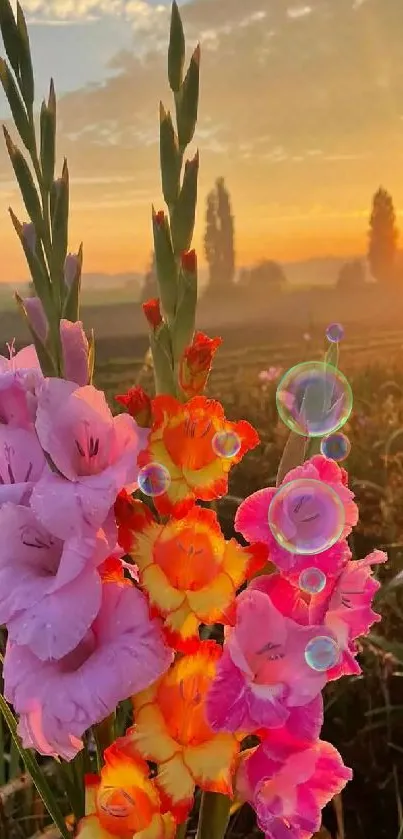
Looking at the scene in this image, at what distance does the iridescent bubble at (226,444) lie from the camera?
49 centimetres

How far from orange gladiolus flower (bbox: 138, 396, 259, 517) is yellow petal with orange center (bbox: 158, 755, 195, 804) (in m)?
0.14

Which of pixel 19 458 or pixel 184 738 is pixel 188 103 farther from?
pixel 184 738

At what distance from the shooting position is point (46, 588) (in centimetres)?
47

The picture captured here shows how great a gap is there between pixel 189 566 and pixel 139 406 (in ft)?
0.29

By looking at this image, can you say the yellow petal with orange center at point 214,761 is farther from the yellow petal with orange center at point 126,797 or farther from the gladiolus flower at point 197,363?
the gladiolus flower at point 197,363

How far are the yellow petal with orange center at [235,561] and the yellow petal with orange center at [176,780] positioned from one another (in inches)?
4.2

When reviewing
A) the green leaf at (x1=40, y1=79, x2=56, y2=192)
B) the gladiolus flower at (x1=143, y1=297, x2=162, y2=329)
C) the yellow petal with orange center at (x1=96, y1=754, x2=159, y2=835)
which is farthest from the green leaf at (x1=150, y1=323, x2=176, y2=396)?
the yellow petal with orange center at (x1=96, y1=754, x2=159, y2=835)

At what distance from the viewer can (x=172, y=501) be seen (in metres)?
0.49

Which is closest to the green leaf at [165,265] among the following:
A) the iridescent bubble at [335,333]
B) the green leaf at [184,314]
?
the green leaf at [184,314]

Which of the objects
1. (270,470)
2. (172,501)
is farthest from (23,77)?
(270,470)

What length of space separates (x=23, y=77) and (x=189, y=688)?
347 millimetres

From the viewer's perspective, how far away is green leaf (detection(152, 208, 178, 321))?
19.5 inches

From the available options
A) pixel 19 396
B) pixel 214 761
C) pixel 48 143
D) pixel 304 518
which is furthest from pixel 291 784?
pixel 48 143

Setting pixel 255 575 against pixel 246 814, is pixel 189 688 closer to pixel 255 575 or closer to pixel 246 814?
pixel 255 575
